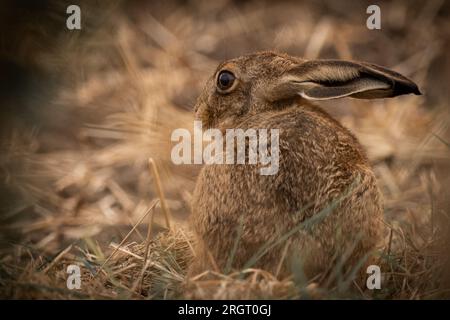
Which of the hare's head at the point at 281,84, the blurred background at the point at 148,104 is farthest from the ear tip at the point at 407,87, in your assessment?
the blurred background at the point at 148,104

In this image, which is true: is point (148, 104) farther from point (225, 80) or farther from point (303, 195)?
point (303, 195)

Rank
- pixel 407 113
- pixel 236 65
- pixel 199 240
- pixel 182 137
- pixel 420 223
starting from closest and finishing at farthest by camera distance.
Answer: pixel 199 240
pixel 236 65
pixel 420 223
pixel 182 137
pixel 407 113

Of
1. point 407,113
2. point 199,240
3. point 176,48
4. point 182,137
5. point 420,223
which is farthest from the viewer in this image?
point 176,48

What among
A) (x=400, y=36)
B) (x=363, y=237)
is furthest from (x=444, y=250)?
(x=400, y=36)

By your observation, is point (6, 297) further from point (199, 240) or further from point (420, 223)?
point (420, 223)

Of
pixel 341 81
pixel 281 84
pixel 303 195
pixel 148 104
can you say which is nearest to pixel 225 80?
pixel 281 84

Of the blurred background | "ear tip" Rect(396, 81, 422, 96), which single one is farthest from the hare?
the blurred background
